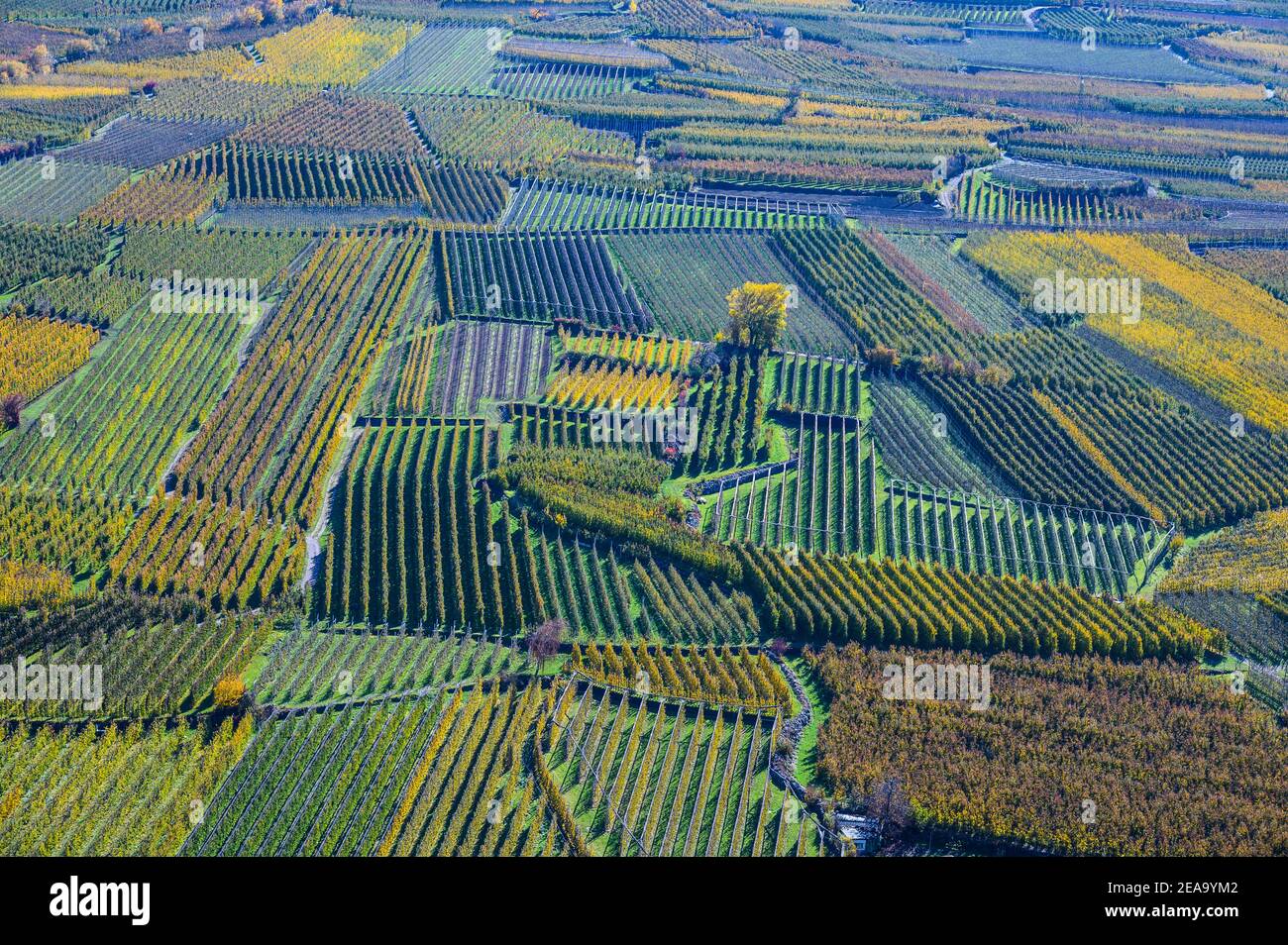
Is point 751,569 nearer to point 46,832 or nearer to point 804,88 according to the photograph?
point 46,832

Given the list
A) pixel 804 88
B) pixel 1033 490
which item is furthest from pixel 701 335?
pixel 804 88

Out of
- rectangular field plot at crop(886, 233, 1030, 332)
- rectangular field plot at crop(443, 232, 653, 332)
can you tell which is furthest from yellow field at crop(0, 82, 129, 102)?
rectangular field plot at crop(886, 233, 1030, 332)

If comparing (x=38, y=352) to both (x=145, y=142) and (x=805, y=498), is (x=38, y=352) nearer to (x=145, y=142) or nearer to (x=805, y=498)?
(x=145, y=142)

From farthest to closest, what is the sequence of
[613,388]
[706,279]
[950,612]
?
[706,279], [613,388], [950,612]

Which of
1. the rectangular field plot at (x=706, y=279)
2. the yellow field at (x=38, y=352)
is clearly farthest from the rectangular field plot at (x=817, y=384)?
the yellow field at (x=38, y=352)

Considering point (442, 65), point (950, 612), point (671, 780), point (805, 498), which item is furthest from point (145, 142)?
point (671, 780)

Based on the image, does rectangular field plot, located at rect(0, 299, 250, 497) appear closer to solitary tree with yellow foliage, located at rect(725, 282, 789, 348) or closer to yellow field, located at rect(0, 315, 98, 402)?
yellow field, located at rect(0, 315, 98, 402)

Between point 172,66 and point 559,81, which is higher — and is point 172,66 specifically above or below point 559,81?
below
